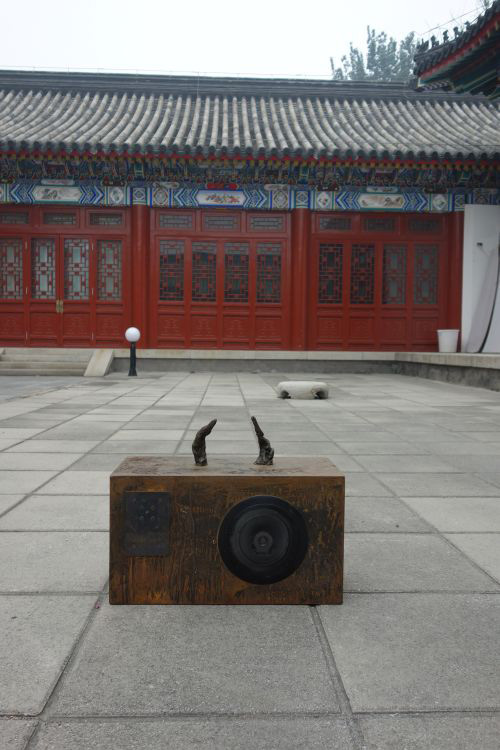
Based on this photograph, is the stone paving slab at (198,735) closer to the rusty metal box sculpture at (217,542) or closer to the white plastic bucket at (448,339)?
the rusty metal box sculpture at (217,542)

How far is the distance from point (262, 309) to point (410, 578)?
421 inches

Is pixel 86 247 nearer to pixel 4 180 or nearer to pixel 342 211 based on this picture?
pixel 4 180

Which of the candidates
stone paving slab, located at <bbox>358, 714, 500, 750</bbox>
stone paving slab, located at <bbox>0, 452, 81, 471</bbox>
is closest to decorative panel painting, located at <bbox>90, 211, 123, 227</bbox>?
stone paving slab, located at <bbox>0, 452, 81, 471</bbox>

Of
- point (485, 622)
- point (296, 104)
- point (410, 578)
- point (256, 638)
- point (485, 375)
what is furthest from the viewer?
point (296, 104)

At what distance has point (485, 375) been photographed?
9156 mm

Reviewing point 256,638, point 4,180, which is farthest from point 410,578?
point 4,180

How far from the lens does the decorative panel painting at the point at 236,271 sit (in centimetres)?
1234

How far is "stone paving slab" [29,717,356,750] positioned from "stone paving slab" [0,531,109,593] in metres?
0.69

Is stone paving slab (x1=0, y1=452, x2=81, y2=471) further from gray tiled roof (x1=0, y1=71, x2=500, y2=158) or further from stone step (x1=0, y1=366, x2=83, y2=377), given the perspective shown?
gray tiled roof (x1=0, y1=71, x2=500, y2=158)

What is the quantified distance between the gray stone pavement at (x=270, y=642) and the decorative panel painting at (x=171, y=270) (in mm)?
9225

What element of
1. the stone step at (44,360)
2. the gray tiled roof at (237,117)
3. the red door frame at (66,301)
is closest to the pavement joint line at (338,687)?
the gray tiled roof at (237,117)

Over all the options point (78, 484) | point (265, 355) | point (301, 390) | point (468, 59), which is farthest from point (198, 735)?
point (265, 355)

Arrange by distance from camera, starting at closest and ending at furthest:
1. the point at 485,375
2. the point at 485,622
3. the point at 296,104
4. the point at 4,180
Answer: the point at 485,622, the point at 485,375, the point at 4,180, the point at 296,104

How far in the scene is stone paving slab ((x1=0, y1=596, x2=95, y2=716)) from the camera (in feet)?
4.14
